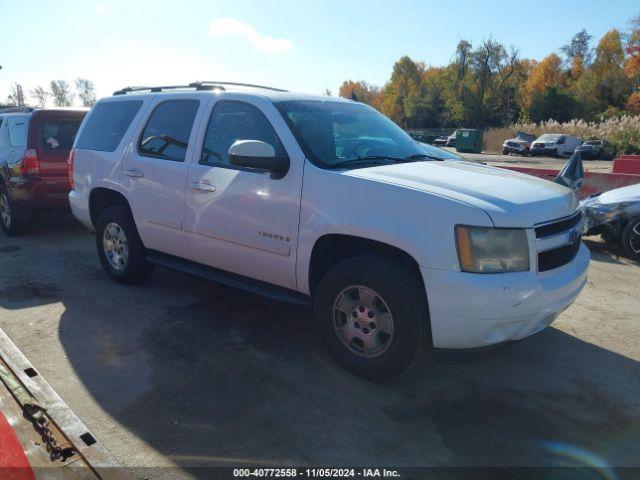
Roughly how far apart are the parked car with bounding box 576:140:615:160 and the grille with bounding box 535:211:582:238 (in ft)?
116

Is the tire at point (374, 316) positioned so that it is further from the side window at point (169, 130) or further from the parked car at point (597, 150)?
the parked car at point (597, 150)

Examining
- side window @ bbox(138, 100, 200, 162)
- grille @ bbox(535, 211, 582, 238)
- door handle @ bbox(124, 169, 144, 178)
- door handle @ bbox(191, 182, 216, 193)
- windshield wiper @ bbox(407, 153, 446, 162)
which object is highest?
side window @ bbox(138, 100, 200, 162)

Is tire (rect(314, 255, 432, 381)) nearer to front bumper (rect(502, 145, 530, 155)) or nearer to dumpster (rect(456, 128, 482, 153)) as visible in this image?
front bumper (rect(502, 145, 530, 155))

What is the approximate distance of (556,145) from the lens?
37.3 m

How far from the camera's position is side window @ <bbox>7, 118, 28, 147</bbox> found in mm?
7391

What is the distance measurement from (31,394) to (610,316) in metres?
4.67

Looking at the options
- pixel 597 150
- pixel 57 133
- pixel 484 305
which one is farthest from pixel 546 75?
pixel 484 305

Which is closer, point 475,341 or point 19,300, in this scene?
point 475,341

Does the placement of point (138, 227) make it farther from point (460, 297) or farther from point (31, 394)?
point (460, 297)

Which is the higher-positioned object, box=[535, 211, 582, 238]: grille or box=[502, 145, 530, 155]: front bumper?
box=[502, 145, 530, 155]: front bumper

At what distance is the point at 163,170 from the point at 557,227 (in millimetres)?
3156

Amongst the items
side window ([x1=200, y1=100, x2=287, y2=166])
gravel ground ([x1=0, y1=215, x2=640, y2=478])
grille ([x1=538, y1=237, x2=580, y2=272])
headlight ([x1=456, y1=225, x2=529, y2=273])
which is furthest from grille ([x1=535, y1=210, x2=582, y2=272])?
side window ([x1=200, y1=100, x2=287, y2=166])

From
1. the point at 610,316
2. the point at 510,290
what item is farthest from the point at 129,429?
the point at 610,316

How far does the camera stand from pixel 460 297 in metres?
2.88
